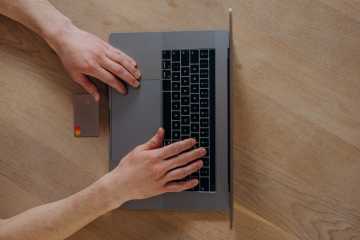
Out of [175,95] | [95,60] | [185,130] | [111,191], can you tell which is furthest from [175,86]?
[111,191]

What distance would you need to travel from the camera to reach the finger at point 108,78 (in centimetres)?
126

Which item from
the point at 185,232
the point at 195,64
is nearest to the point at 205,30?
the point at 195,64

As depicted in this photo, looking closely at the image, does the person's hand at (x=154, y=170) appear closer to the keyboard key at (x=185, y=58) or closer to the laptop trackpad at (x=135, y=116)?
the laptop trackpad at (x=135, y=116)

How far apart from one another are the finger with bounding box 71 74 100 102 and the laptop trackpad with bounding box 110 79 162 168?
0.05 metres

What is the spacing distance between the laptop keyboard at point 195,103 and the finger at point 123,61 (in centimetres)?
10

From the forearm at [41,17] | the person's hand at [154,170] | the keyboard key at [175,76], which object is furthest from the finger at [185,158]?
the forearm at [41,17]

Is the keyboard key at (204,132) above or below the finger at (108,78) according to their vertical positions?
below

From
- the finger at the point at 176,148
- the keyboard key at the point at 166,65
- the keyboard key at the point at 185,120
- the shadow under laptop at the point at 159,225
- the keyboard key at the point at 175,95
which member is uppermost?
the keyboard key at the point at 166,65

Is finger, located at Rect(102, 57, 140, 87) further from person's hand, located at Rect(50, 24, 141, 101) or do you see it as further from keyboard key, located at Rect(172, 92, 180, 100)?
keyboard key, located at Rect(172, 92, 180, 100)

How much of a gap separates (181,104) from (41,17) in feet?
1.59

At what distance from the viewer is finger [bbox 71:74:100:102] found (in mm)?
1298

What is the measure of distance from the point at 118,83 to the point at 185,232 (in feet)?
1.56

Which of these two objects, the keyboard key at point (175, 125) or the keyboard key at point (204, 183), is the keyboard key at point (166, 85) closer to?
the keyboard key at point (175, 125)

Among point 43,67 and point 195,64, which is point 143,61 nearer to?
point 195,64
